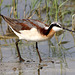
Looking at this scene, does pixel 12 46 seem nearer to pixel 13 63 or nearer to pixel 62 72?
pixel 13 63

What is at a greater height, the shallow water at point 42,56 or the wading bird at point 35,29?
the wading bird at point 35,29

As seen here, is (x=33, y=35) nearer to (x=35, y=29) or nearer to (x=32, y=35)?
(x=32, y=35)

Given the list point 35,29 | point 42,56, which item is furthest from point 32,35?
point 42,56

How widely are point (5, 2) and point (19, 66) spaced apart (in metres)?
6.51

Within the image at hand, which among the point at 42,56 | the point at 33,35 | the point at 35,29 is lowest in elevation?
the point at 42,56

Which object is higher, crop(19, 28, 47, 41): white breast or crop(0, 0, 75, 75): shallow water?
crop(19, 28, 47, 41): white breast

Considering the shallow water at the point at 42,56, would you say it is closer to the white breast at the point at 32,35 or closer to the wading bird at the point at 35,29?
the wading bird at the point at 35,29

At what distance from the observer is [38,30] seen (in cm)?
793

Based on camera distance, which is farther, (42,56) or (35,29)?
(42,56)

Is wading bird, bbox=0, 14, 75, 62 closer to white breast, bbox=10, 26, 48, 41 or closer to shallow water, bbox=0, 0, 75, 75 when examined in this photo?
white breast, bbox=10, 26, 48, 41

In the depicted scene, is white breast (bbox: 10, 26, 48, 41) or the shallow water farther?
white breast (bbox: 10, 26, 48, 41)

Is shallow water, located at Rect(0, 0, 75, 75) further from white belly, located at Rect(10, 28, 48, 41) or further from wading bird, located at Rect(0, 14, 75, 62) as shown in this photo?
white belly, located at Rect(10, 28, 48, 41)

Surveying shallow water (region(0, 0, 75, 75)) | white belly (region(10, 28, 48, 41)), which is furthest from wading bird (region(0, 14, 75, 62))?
shallow water (region(0, 0, 75, 75))

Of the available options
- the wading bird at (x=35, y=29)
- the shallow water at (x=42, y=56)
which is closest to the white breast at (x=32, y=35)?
the wading bird at (x=35, y=29)
